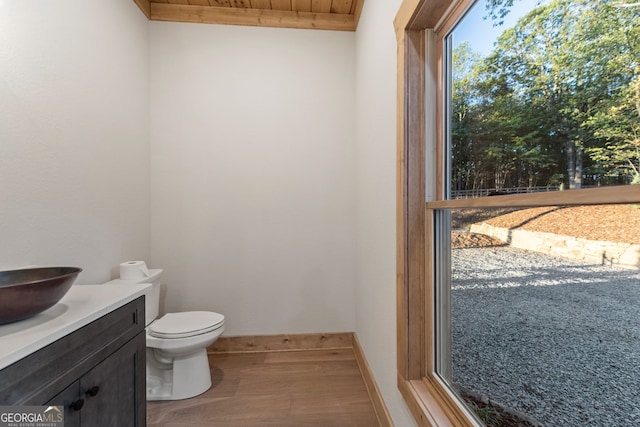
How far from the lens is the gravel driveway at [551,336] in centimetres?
56

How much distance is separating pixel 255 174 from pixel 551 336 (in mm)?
2170

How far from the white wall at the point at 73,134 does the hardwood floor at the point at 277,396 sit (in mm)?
974

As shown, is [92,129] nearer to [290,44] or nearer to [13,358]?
[13,358]

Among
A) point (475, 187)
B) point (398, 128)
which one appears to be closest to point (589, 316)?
point (475, 187)

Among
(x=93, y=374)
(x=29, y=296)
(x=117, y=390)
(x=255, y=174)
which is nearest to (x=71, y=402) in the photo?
(x=93, y=374)

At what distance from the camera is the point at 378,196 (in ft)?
5.75

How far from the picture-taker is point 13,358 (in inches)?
28.0

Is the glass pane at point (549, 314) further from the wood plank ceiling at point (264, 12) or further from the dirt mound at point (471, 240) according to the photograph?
the wood plank ceiling at point (264, 12)

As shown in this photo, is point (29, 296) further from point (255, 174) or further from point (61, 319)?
point (255, 174)

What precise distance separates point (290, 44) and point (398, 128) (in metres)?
1.68

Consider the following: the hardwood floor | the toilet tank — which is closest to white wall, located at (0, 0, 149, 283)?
the toilet tank
